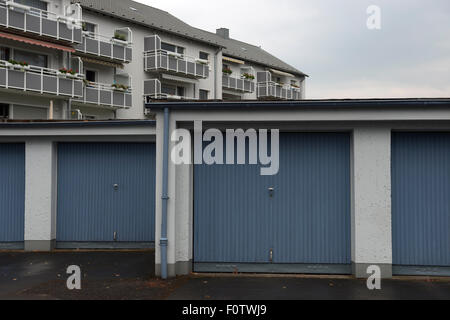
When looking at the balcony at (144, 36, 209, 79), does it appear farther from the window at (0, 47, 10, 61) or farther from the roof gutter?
the roof gutter

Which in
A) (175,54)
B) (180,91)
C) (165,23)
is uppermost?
(165,23)

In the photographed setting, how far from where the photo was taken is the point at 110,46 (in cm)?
2839

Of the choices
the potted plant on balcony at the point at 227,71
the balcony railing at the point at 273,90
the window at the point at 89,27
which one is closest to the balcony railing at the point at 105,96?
the window at the point at 89,27

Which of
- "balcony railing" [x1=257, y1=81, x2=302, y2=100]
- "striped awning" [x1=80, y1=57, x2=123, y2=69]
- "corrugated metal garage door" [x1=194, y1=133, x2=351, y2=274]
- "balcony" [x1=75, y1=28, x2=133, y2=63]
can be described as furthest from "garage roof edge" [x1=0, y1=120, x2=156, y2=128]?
"balcony railing" [x1=257, y1=81, x2=302, y2=100]

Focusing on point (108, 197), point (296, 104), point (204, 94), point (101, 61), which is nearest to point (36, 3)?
point (101, 61)

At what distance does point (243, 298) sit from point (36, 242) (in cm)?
A: 725

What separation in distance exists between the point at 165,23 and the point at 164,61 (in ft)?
14.6

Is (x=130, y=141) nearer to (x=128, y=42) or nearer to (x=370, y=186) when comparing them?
(x=370, y=186)

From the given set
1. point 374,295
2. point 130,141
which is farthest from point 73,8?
point 374,295

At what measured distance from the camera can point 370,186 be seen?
29.8 ft

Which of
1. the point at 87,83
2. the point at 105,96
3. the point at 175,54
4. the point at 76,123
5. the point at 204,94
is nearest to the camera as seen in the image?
the point at 76,123

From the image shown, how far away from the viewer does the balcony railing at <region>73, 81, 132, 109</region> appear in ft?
88.5

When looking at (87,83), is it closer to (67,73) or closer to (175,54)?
(67,73)

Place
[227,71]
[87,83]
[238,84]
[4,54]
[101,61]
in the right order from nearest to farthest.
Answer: [4,54] < [87,83] < [101,61] < [227,71] < [238,84]
